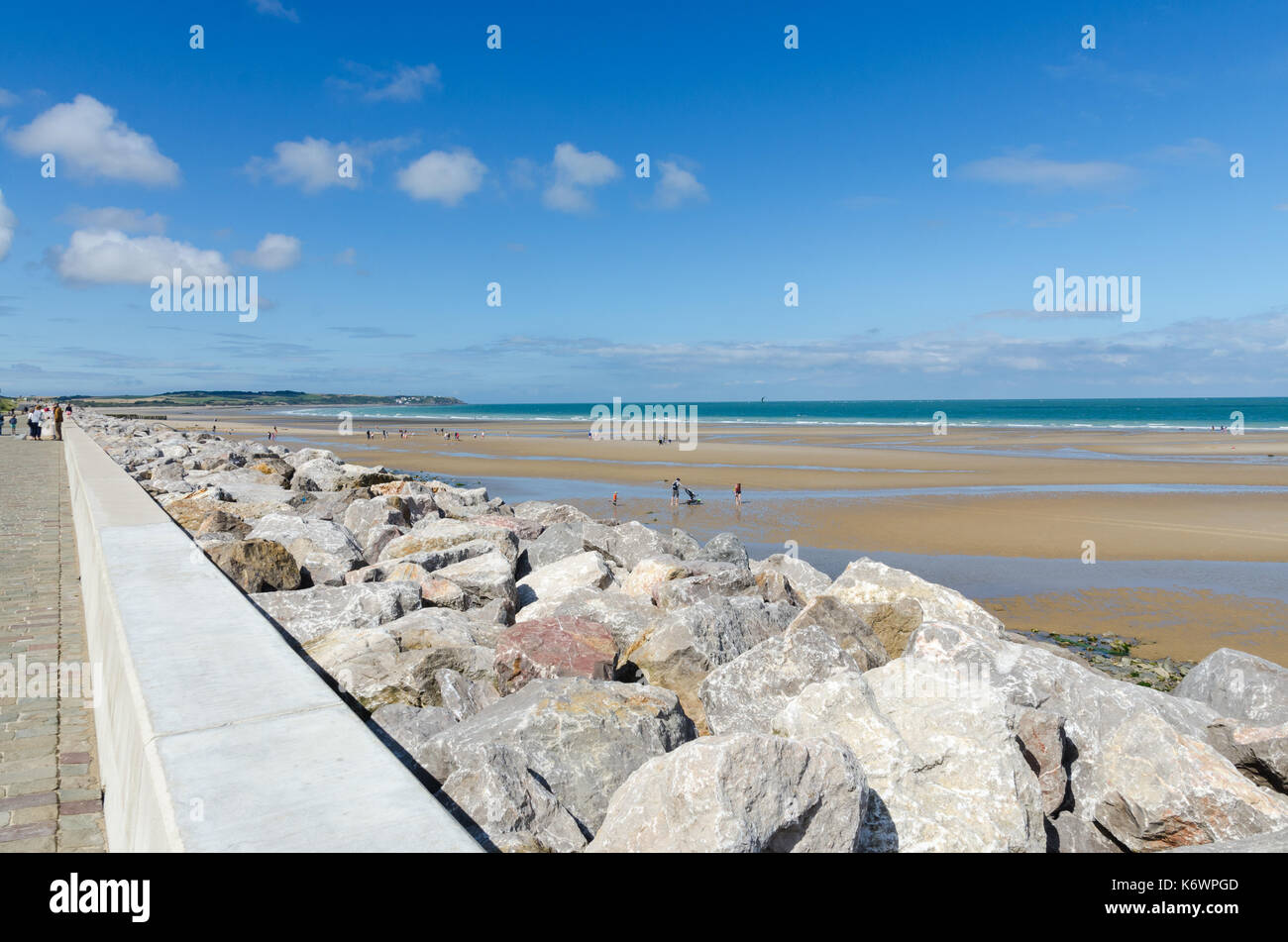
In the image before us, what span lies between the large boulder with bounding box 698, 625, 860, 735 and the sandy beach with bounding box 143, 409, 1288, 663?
23.1 feet

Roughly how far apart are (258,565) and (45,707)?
5.81ft

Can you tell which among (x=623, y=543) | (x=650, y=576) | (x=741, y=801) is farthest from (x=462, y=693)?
(x=623, y=543)

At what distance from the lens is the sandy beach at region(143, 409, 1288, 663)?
39.5 feet

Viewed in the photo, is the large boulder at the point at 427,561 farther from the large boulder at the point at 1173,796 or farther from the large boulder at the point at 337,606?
the large boulder at the point at 1173,796

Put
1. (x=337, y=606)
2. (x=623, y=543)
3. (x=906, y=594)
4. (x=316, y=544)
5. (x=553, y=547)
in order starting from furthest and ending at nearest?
(x=623, y=543) → (x=553, y=547) → (x=316, y=544) → (x=906, y=594) → (x=337, y=606)

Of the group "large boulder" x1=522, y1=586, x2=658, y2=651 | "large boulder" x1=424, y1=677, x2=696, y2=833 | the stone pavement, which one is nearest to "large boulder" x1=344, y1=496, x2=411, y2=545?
the stone pavement

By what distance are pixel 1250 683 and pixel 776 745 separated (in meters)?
4.97

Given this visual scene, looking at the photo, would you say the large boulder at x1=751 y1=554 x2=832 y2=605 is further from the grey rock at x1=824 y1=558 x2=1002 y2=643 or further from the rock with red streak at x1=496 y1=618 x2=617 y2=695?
the rock with red streak at x1=496 y1=618 x2=617 y2=695

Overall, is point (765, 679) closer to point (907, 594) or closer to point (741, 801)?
point (741, 801)

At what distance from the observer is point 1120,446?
4597cm

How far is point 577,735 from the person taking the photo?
4.02 m
